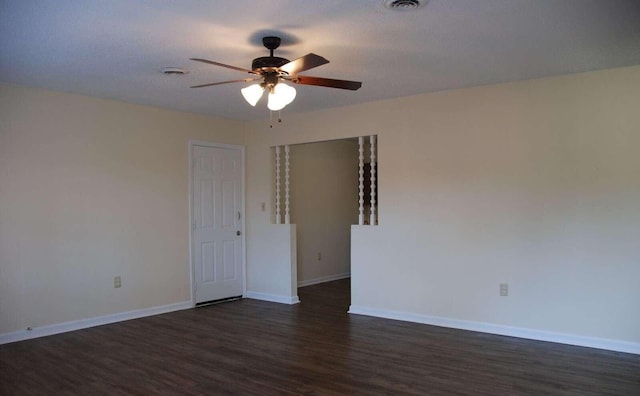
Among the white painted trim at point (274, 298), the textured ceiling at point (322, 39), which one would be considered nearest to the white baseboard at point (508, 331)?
the white painted trim at point (274, 298)

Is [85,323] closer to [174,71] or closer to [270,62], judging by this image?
[174,71]

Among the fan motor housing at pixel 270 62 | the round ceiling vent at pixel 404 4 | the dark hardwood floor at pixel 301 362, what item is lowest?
the dark hardwood floor at pixel 301 362

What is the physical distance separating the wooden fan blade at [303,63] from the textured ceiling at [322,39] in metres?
0.23

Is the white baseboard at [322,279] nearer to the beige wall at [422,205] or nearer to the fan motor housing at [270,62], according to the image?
the beige wall at [422,205]

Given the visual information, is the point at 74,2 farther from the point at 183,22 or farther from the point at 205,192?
the point at 205,192

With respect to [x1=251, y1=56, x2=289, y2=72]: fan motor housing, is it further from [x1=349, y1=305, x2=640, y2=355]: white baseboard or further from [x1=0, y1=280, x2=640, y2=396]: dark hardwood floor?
[x1=349, y1=305, x2=640, y2=355]: white baseboard

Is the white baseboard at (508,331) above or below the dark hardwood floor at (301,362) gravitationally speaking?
above

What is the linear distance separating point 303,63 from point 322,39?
15.1 inches

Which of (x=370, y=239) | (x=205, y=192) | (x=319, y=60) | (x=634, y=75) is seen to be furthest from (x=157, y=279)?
(x=634, y=75)

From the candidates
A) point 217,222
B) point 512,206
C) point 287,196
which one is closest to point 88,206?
point 217,222

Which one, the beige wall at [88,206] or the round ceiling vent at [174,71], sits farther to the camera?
the beige wall at [88,206]

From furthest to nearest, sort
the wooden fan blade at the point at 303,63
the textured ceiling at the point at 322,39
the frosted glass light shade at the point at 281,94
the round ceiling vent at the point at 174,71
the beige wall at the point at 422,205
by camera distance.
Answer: the beige wall at the point at 422,205
the round ceiling vent at the point at 174,71
the frosted glass light shade at the point at 281,94
the wooden fan blade at the point at 303,63
the textured ceiling at the point at 322,39

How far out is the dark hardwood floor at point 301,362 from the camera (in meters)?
3.29

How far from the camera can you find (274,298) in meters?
6.24
